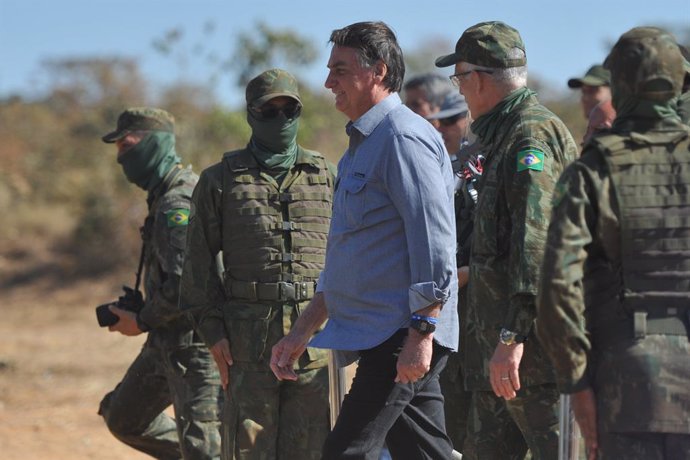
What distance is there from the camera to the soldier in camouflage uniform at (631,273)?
3.65m

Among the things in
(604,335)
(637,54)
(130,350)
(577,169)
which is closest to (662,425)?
(604,335)

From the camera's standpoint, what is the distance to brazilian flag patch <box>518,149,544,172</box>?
15.0ft

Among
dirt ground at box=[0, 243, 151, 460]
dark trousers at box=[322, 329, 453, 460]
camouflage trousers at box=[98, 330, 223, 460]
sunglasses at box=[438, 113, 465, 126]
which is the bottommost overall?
dirt ground at box=[0, 243, 151, 460]

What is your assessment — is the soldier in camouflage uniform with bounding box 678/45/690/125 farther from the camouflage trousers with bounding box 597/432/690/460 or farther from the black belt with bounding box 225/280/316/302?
the black belt with bounding box 225/280/316/302

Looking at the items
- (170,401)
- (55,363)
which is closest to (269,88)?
(170,401)

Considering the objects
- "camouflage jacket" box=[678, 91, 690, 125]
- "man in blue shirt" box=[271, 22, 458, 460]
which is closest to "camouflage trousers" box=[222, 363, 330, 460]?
"man in blue shirt" box=[271, 22, 458, 460]

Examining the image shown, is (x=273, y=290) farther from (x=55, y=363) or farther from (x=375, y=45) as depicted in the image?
(x=55, y=363)

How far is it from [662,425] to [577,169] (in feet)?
2.75

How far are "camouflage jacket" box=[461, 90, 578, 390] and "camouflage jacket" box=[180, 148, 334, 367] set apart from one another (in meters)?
1.27

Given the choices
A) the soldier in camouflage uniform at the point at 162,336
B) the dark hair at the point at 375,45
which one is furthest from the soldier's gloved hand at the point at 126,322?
the dark hair at the point at 375,45

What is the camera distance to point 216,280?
595 cm

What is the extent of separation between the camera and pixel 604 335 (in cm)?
379

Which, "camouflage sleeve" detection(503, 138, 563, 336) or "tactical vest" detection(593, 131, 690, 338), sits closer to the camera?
"tactical vest" detection(593, 131, 690, 338)

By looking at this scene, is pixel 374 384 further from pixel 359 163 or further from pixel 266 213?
pixel 266 213
